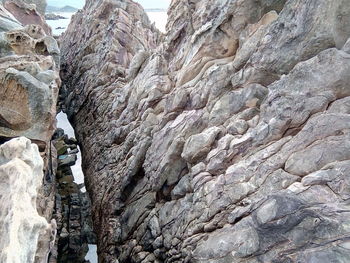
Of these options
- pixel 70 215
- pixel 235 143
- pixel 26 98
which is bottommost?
pixel 70 215

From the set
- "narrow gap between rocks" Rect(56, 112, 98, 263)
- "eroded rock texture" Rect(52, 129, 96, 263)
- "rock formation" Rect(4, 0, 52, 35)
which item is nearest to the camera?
"eroded rock texture" Rect(52, 129, 96, 263)

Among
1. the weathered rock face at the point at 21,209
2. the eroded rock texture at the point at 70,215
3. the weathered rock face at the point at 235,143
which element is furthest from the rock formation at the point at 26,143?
the weathered rock face at the point at 235,143

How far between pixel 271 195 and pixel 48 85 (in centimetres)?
1276

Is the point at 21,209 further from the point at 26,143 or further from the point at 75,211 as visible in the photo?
the point at 75,211

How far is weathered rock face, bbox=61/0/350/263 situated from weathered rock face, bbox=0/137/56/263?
19.2 feet

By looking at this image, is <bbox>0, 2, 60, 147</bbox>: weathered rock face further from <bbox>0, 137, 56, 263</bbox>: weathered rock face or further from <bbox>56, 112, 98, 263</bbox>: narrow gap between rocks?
<bbox>56, 112, 98, 263</bbox>: narrow gap between rocks

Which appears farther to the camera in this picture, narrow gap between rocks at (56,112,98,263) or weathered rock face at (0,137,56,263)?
narrow gap between rocks at (56,112,98,263)

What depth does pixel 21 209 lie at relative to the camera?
27.8ft

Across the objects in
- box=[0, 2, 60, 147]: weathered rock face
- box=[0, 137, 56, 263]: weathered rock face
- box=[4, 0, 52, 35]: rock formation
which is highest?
box=[4, 0, 52, 35]: rock formation

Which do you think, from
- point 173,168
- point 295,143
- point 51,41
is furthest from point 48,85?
point 295,143

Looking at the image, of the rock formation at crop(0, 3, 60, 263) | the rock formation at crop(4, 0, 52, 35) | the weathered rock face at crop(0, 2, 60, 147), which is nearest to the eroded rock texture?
the rock formation at crop(0, 3, 60, 263)

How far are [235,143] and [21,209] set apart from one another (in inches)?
306

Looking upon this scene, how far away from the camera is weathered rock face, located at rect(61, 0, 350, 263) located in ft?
34.0

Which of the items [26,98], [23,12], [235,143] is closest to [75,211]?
[26,98]
